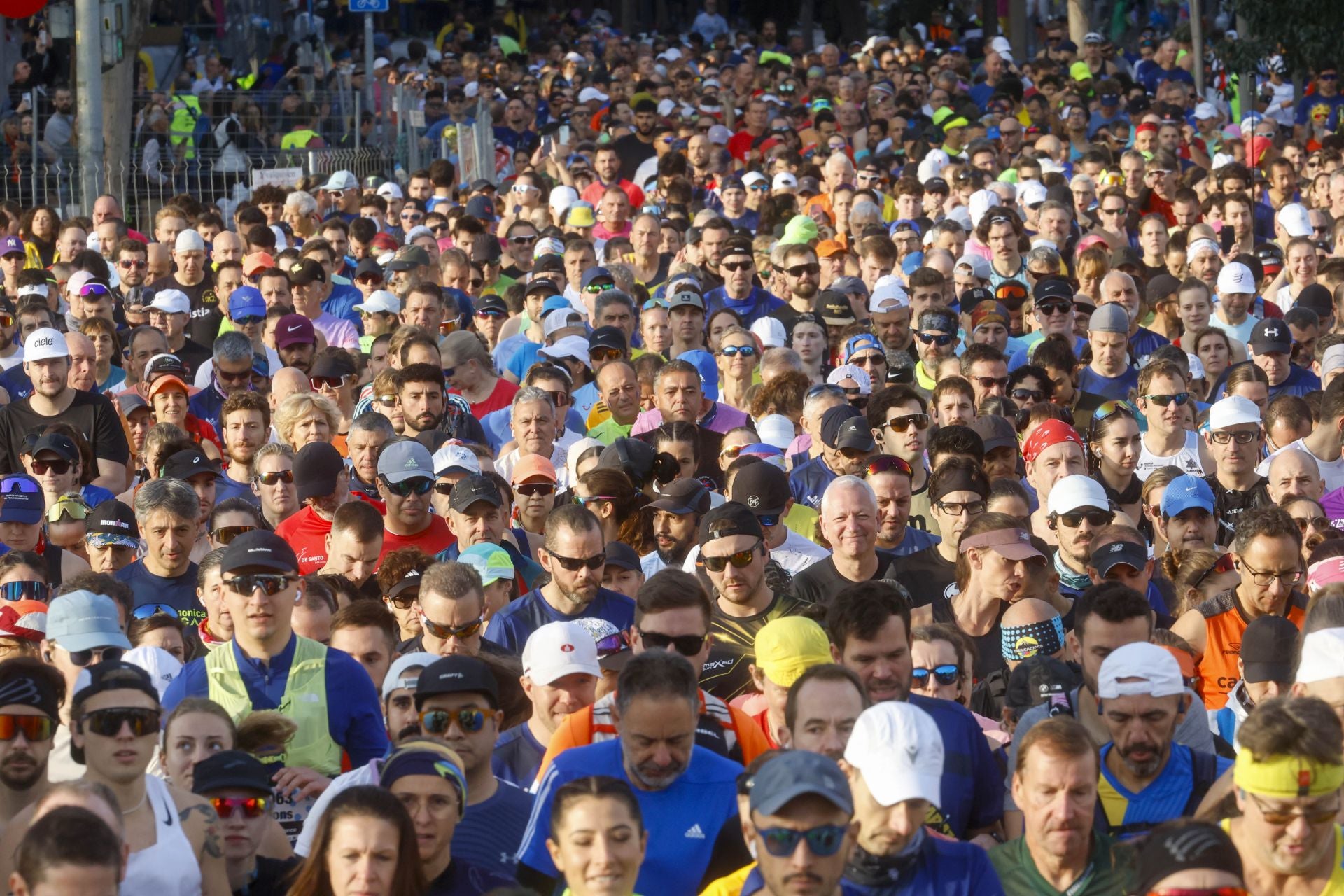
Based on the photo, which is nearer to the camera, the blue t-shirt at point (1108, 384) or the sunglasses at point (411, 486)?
the sunglasses at point (411, 486)

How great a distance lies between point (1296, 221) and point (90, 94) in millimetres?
10869

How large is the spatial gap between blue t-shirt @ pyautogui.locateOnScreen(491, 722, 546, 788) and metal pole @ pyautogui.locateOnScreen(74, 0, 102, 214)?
14585mm

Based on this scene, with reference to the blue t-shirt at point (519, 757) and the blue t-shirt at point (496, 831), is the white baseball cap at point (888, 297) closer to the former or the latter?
the blue t-shirt at point (519, 757)

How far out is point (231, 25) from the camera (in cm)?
3275

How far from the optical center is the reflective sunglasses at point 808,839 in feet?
18.3

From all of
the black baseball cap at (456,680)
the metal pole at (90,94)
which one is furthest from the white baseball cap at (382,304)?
the black baseball cap at (456,680)

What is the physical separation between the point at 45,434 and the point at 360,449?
4.80 ft

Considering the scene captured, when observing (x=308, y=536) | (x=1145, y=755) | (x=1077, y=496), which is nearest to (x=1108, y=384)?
(x=1077, y=496)

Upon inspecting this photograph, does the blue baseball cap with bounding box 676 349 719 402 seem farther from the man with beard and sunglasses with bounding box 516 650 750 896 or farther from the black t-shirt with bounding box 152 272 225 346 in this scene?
the man with beard and sunglasses with bounding box 516 650 750 896

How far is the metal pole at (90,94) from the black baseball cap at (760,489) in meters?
12.8

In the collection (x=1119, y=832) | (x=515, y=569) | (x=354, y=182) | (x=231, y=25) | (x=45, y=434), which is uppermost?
(x=231, y=25)

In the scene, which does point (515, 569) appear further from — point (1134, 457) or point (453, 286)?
point (453, 286)

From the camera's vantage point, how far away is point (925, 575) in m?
9.34

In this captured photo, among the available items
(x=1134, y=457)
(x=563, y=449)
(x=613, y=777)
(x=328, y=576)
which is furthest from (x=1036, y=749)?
(x=563, y=449)
